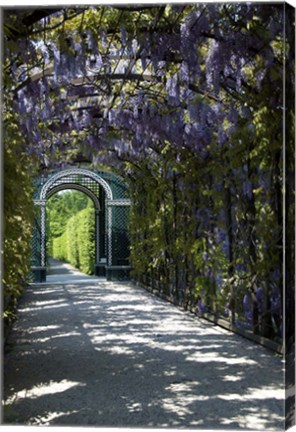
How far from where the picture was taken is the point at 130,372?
11.9 feet

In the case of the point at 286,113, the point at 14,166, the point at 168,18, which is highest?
the point at 168,18

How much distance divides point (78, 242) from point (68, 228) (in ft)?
0.42

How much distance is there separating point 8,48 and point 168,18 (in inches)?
40.6

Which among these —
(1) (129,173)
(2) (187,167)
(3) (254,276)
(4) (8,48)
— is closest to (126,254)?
(1) (129,173)

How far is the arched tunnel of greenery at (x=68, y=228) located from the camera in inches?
165

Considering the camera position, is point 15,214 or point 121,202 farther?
point 121,202

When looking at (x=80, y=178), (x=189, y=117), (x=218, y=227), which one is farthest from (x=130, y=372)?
(x=189, y=117)

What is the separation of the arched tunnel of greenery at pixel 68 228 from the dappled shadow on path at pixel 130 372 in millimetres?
267

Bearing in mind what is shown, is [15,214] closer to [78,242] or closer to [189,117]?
[78,242]

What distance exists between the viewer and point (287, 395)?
3338 mm

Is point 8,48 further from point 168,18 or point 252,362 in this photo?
point 252,362

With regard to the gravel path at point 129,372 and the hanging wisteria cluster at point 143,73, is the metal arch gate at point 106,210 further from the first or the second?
the gravel path at point 129,372

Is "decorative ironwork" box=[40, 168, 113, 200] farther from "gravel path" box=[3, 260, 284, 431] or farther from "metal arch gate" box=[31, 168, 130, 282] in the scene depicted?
"gravel path" box=[3, 260, 284, 431]

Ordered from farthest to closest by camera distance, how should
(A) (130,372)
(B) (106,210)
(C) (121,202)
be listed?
1. (B) (106,210)
2. (C) (121,202)
3. (A) (130,372)
